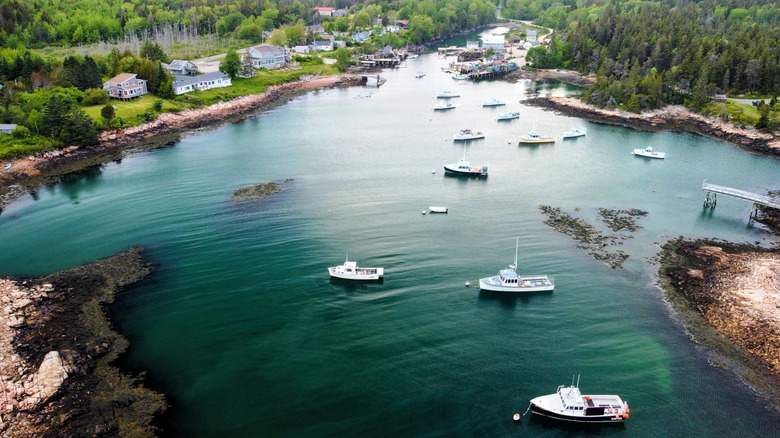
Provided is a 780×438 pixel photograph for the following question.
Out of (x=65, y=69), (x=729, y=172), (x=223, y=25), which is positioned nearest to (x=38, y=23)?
(x=223, y=25)

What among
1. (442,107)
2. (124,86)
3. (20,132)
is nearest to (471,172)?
(442,107)

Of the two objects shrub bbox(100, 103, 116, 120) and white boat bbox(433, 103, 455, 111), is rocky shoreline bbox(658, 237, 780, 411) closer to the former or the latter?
white boat bbox(433, 103, 455, 111)

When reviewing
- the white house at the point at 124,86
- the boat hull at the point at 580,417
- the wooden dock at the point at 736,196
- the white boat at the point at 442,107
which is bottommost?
the boat hull at the point at 580,417

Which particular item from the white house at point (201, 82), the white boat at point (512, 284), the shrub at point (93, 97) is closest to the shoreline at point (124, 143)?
the white house at point (201, 82)

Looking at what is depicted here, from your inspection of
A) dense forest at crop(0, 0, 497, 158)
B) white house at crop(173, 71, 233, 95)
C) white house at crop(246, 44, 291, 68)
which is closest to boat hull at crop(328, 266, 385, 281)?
dense forest at crop(0, 0, 497, 158)

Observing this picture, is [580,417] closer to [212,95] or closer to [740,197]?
[740,197]

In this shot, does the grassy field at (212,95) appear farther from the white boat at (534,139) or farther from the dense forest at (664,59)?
the dense forest at (664,59)
